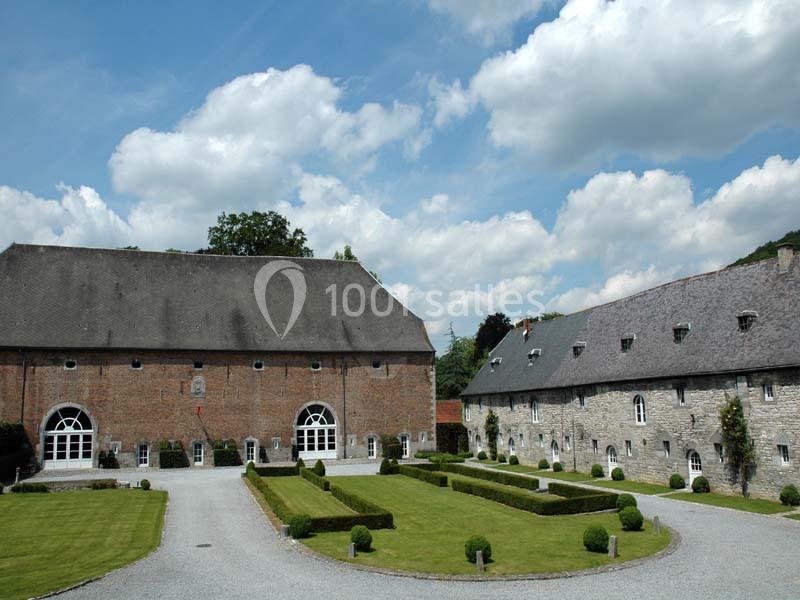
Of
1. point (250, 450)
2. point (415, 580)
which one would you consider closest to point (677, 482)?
point (415, 580)

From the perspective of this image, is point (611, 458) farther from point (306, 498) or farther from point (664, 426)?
point (306, 498)

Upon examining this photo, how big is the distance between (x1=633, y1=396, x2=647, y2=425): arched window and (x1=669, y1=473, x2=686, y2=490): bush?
3.27 meters

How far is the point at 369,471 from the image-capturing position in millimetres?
39000

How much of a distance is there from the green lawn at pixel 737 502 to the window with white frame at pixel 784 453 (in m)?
1.42

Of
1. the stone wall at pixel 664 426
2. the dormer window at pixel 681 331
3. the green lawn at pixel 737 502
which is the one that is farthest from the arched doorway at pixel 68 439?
the dormer window at pixel 681 331

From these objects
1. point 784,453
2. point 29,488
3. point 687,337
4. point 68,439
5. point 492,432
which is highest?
point 687,337

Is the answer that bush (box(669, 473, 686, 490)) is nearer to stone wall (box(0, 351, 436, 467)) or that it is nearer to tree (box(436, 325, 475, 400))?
stone wall (box(0, 351, 436, 467))

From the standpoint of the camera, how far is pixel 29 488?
30469mm

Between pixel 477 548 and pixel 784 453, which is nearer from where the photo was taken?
pixel 477 548

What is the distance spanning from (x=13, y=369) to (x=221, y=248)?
71.8 feet

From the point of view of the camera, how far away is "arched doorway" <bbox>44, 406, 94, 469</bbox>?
130 feet

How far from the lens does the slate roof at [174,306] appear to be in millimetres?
41438

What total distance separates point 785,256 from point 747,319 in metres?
2.92

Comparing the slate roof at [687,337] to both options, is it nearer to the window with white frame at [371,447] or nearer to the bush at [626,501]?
the bush at [626,501]
